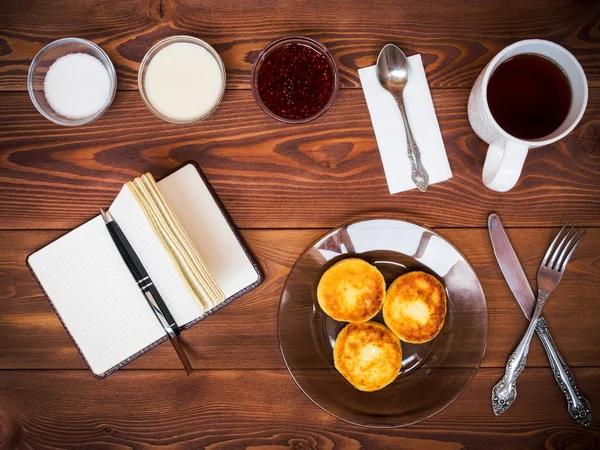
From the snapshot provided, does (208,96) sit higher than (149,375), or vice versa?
(208,96)

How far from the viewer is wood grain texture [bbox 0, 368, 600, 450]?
35.6 inches

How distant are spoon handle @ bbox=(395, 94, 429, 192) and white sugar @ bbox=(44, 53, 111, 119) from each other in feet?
1.74

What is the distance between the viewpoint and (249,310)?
897 mm

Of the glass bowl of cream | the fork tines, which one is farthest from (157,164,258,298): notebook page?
the fork tines

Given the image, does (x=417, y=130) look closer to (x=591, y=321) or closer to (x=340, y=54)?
(x=340, y=54)

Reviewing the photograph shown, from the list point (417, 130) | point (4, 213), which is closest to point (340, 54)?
point (417, 130)

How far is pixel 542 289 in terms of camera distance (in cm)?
87

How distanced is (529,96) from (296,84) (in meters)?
0.39

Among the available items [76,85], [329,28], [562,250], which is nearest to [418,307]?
[562,250]

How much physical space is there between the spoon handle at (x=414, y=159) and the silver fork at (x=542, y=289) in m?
0.27

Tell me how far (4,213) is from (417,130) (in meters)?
0.79

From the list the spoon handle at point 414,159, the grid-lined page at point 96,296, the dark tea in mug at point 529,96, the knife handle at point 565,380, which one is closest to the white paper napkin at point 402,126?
the spoon handle at point 414,159

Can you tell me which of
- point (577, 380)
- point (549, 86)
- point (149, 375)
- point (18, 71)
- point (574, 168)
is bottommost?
point (577, 380)

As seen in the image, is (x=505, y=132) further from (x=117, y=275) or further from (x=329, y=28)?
(x=117, y=275)
